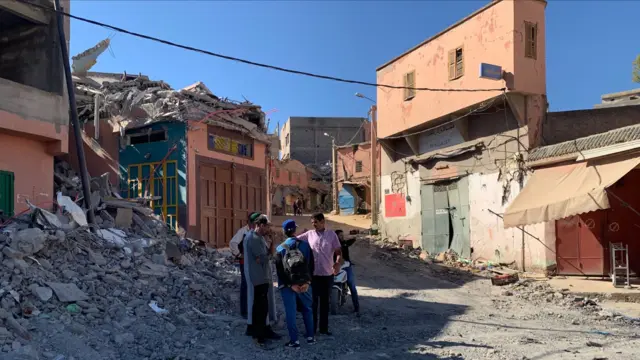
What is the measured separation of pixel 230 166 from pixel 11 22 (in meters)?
6.61

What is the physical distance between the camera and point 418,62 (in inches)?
749

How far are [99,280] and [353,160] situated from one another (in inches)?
1118

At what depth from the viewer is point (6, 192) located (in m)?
10.4

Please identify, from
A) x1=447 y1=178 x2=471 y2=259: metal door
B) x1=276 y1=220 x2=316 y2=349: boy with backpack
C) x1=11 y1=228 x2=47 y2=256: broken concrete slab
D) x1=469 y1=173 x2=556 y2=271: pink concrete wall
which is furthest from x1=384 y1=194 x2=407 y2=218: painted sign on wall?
x1=11 y1=228 x2=47 y2=256: broken concrete slab

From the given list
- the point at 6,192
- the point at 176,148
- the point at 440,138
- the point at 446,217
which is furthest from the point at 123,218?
the point at 440,138

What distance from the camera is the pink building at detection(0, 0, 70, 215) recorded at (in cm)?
1049

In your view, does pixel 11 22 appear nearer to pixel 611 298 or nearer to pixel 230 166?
pixel 230 166

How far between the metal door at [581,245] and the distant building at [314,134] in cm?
3306

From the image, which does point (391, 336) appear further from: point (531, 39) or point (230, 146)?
point (531, 39)

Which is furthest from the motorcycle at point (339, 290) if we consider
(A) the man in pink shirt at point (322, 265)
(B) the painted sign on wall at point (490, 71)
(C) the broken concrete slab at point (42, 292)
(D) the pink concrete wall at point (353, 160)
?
(D) the pink concrete wall at point (353, 160)

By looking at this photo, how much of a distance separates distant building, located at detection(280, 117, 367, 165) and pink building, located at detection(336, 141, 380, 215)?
1035 cm

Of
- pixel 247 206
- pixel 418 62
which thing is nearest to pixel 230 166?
pixel 247 206

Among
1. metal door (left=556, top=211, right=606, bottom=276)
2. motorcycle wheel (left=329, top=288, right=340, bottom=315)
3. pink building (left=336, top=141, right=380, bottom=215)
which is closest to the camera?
motorcycle wheel (left=329, top=288, right=340, bottom=315)

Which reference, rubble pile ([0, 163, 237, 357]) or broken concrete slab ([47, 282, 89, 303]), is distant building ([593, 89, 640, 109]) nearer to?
rubble pile ([0, 163, 237, 357])
